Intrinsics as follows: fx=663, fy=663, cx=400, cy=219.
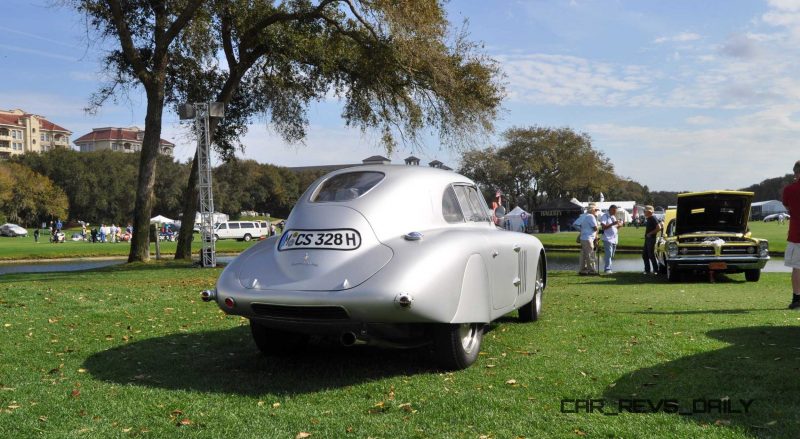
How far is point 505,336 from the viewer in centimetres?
699

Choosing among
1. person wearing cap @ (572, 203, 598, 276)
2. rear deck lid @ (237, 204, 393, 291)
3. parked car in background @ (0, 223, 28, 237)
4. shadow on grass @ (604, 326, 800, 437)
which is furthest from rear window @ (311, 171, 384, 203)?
parked car in background @ (0, 223, 28, 237)

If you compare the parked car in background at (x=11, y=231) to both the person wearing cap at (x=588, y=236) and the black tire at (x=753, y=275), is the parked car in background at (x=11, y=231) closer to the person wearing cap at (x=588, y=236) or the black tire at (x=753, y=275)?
the person wearing cap at (x=588, y=236)

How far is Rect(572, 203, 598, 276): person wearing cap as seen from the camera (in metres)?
16.2

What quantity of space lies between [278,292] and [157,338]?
2.68 m

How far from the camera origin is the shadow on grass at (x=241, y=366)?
16.5 ft

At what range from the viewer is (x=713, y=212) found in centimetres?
1510

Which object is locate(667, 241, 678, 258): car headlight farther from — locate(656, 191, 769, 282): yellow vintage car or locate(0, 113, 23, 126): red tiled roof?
locate(0, 113, 23, 126): red tiled roof

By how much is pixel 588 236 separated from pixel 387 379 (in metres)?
12.3

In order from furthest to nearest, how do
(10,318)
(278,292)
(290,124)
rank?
(290,124)
(10,318)
(278,292)

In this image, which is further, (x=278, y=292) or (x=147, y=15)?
(x=147, y=15)

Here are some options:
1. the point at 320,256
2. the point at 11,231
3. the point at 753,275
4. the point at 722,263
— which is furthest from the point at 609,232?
the point at 11,231

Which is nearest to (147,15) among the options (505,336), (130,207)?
(505,336)

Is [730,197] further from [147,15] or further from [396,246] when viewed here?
[147,15]

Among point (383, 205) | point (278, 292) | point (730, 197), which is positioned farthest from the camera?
point (730, 197)
